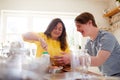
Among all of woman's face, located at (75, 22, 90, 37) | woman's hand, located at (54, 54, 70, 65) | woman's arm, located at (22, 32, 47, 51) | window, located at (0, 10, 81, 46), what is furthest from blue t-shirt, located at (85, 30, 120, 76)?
window, located at (0, 10, 81, 46)

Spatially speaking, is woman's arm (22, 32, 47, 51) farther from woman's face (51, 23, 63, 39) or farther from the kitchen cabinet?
the kitchen cabinet

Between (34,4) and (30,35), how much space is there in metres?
1.84

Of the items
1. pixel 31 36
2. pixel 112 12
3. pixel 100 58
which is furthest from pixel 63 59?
pixel 112 12

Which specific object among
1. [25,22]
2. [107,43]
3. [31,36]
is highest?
[25,22]

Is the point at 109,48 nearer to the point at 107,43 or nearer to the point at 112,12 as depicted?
the point at 107,43

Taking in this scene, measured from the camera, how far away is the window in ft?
13.9

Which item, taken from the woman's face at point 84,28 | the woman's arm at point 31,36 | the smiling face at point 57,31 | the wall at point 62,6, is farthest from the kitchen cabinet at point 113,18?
the woman's face at point 84,28

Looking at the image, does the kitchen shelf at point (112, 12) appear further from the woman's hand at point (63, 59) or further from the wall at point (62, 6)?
the woman's hand at point (63, 59)

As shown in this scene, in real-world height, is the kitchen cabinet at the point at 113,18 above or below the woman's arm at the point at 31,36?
above

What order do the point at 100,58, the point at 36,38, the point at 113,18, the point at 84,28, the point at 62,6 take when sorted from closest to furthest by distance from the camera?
1. the point at 100,58
2. the point at 84,28
3. the point at 36,38
4. the point at 113,18
5. the point at 62,6

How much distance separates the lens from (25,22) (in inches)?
170

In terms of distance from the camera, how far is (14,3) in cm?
421

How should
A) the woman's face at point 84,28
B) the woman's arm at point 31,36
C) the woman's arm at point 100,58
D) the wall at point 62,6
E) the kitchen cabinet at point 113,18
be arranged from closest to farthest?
the woman's arm at point 100,58, the woman's face at point 84,28, the woman's arm at point 31,36, the kitchen cabinet at point 113,18, the wall at point 62,6

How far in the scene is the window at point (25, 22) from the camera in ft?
13.9
